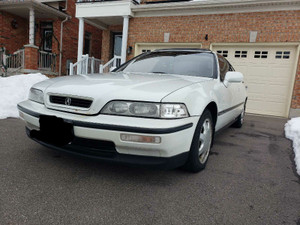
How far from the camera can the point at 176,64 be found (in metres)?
3.19

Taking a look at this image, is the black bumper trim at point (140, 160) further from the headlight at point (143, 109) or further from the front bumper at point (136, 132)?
the headlight at point (143, 109)

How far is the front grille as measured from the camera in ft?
6.51

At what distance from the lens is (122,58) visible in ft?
30.1

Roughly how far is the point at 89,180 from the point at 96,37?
44.6ft

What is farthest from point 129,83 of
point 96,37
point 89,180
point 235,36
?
point 96,37

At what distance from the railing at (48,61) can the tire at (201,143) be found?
35.6ft

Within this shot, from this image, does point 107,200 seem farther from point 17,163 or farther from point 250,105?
point 250,105

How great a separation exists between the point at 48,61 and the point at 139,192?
1149 centimetres

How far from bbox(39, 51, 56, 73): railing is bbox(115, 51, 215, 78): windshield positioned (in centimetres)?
953

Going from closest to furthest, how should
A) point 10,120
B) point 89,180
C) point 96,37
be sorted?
point 89,180
point 10,120
point 96,37

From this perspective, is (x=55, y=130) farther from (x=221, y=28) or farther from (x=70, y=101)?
(x=221, y=28)

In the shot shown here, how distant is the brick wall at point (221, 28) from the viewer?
23.6 ft

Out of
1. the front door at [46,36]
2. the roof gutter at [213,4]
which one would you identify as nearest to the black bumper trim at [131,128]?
the roof gutter at [213,4]

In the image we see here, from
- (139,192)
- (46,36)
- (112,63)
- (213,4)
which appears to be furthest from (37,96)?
(46,36)
